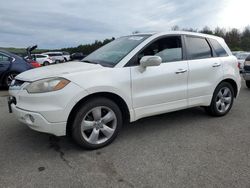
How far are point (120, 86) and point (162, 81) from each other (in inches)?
30.0

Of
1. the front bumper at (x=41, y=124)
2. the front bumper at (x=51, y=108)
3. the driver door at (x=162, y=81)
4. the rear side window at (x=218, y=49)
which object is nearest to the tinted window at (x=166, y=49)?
the driver door at (x=162, y=81)

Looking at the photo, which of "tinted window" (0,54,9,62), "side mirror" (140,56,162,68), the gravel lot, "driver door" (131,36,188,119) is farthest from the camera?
"tinted window" (0,54,9,62)

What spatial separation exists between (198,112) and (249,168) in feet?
8.06

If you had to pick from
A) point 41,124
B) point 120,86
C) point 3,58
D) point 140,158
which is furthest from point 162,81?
point 3,58

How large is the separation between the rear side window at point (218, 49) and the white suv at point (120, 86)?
2cm

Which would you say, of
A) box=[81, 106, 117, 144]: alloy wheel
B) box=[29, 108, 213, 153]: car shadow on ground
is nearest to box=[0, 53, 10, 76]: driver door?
box=[29, 108, 213, 153]: car shadow on ground

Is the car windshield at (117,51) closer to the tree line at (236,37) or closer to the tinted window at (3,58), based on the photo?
the tinted window at (3,58)

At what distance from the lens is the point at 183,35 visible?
4.34m

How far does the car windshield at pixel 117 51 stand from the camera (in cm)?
370

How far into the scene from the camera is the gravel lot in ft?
8.67

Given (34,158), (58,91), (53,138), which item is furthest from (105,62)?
(34,158)

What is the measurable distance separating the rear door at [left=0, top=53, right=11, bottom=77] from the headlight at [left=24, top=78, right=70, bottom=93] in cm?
623

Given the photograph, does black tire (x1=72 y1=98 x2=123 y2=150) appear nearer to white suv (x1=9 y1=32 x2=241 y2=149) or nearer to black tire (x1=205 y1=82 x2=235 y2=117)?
white suv (x1=9 y1=32 x2=241 y2=149)

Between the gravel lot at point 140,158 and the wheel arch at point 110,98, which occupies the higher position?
the wheel arch at point 110,98
